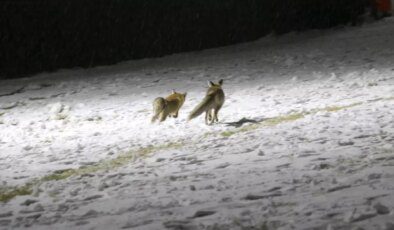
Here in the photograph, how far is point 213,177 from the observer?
557cm

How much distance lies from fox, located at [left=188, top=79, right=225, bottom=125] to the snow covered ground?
17cm

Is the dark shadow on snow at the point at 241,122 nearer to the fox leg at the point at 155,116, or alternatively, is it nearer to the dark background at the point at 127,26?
the fox leg at the point at 155,116

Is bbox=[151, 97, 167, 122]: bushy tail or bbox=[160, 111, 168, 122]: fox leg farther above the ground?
bbox=[151, 97, 167, 122]: bushy tail

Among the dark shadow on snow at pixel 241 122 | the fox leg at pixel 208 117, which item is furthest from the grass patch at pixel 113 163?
the fox leg at pixel 208 117

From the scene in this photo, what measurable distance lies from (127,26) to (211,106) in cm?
931

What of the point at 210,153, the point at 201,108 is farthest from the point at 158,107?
the point at 210,153

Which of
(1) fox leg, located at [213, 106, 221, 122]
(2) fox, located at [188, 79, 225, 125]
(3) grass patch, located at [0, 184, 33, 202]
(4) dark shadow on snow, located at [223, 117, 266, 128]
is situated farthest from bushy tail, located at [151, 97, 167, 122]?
(3) grass patch, located at [0, 184, 33, 202]

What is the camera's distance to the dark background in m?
15.6

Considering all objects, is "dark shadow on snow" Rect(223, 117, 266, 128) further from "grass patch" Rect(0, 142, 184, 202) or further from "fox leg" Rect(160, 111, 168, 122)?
"grass patch" Rect(0, 142, 184, 202)

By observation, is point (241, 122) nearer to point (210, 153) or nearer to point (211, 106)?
point (211, 106)

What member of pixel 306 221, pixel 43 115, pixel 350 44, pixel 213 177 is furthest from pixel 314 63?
pixel 306 221

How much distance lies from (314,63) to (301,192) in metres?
9.17

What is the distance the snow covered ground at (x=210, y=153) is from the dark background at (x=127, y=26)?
251cm

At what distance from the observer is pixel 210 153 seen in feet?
21.7
